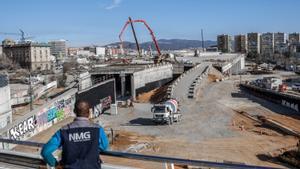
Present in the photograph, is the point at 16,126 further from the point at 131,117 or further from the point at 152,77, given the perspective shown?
the point at 152,77

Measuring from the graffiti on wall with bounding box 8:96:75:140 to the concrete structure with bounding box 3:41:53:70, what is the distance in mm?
134265

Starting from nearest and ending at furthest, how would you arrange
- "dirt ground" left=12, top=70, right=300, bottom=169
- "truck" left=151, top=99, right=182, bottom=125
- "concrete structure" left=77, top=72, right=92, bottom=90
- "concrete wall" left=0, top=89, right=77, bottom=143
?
"dirt ground" left=12, top=70, right=300, bottom=169
"concrete wall" left=0, top=89, right=77, bottom=143
"truck" left=151, top=99, right=182, bottom=125
"concrete structure" left=77, top=72, right=92, bottom=90

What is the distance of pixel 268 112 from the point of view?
139ft

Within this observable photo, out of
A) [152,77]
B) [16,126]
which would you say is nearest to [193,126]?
[16,126]

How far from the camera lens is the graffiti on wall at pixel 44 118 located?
2795cm

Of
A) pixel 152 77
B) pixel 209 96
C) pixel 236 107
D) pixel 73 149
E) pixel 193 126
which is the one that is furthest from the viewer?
pixel 152 77

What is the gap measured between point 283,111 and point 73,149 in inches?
1616

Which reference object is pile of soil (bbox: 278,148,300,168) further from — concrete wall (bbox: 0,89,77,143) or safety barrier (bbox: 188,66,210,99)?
safety barrier (bbox: 188,66,210,99)

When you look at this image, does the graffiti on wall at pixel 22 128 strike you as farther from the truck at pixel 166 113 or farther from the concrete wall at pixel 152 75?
the concrete wall at pixel 152 75

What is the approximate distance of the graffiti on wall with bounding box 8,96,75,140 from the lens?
91.7ft

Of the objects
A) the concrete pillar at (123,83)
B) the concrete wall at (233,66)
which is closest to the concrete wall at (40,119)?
the concrete pillar at (123,83)

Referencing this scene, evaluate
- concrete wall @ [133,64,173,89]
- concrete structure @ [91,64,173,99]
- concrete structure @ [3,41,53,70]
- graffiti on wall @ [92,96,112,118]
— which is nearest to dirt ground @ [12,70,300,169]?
graffiti on wall @ [92,96,112,118]


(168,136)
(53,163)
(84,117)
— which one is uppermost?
(84,117)

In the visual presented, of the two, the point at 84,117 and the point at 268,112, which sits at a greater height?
the point at 84,117
